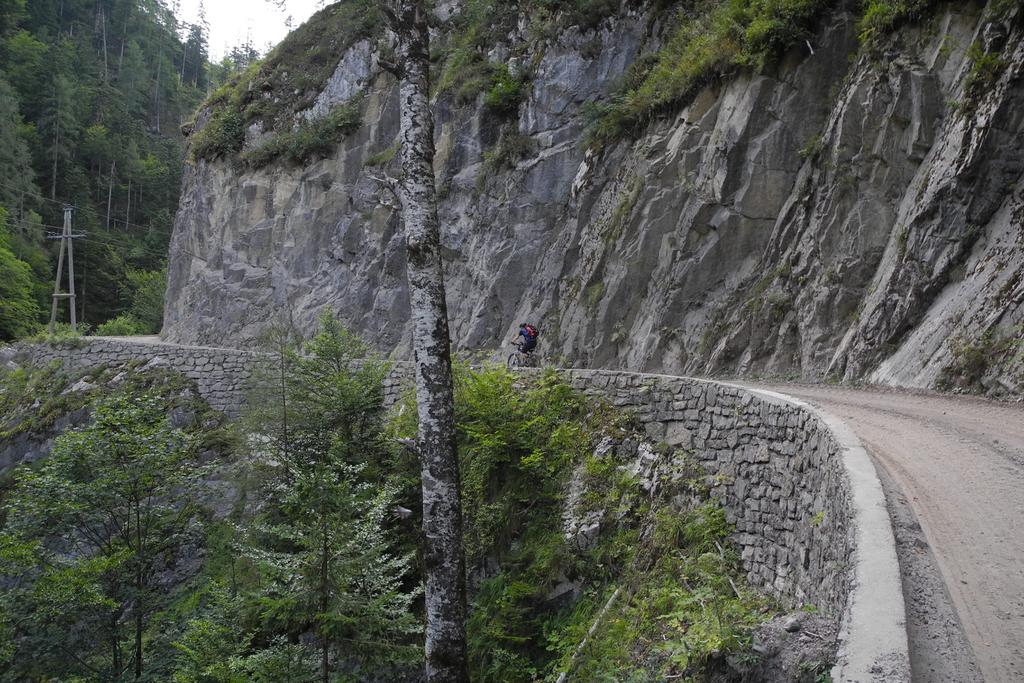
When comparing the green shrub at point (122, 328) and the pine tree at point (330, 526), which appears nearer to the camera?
the pine tree at point (330, 526)

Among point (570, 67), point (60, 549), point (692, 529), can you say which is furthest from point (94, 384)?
point (692, 529)

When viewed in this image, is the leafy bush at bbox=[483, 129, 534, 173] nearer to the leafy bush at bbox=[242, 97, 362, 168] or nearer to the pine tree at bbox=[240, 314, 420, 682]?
the leafy bush at bbox=[242, 97, 362, 168]

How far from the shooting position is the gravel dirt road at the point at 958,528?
9.30 ft

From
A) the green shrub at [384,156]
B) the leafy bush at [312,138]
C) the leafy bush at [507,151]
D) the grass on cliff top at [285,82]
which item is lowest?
the leafy bush at [507,151]

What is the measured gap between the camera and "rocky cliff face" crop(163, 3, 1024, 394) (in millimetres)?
9016

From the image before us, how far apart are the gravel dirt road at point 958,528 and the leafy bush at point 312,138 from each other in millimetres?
22919

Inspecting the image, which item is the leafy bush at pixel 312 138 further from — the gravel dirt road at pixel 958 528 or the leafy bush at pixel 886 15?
the gravel dirt road at pixel 958 528

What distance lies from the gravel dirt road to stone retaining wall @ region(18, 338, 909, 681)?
0.62 feet

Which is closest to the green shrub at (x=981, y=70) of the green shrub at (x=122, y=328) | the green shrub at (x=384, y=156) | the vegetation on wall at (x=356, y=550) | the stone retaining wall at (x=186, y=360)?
the vegetation on wall at (x=356, y=550)

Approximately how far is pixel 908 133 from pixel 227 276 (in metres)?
24.3

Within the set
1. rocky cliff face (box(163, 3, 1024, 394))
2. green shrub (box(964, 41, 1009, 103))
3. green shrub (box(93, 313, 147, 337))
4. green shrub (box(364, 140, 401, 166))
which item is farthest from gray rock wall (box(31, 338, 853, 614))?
green shrub (box(93, 313, 147, 337))

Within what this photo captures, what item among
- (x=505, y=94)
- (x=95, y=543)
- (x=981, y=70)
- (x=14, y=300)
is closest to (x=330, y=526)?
(x=95, y=543)

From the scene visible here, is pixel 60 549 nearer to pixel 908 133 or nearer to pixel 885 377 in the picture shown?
pixel 885 377

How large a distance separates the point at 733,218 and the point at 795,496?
8514mm
